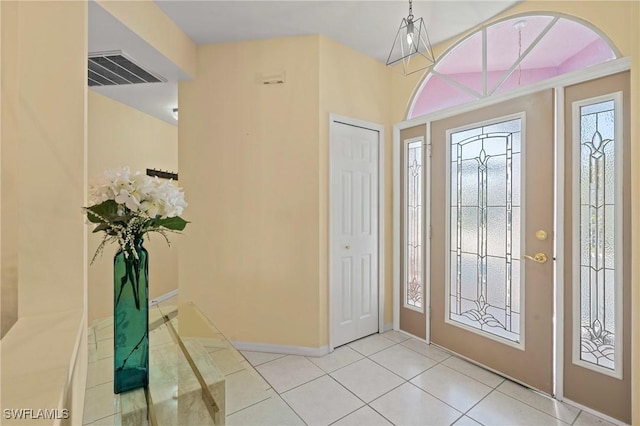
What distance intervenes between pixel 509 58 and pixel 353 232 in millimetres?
1962

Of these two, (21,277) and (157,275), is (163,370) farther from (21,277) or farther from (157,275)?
(157,275)

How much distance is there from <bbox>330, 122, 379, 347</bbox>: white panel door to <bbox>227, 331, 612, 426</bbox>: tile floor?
34cm

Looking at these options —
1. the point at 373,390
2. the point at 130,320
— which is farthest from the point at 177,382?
the point at 373,390

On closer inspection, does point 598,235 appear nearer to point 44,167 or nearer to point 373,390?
point 373,390

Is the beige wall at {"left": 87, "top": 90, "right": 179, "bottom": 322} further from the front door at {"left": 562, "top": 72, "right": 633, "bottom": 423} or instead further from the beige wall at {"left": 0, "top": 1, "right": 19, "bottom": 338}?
the front door at {"left": 562, "top": 72, "right": 633, "bottom": 423}

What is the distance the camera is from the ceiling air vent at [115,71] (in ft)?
7.63

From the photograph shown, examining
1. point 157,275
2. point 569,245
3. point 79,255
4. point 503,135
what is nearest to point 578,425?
point 569,245

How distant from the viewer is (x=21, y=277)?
3.71 feet

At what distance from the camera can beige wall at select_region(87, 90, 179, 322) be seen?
3.03 meters

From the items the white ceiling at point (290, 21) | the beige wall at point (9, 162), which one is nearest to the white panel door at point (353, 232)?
the white ceiling at point (290, 21)

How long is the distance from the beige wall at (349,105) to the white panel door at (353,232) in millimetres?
89

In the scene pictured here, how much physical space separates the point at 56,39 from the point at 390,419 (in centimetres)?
266

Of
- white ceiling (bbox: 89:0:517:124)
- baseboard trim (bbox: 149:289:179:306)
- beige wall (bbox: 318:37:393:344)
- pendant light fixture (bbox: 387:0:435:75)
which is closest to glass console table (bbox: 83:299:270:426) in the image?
beige wall (bbox: 318:37:393:344)

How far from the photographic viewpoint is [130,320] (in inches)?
40.3
